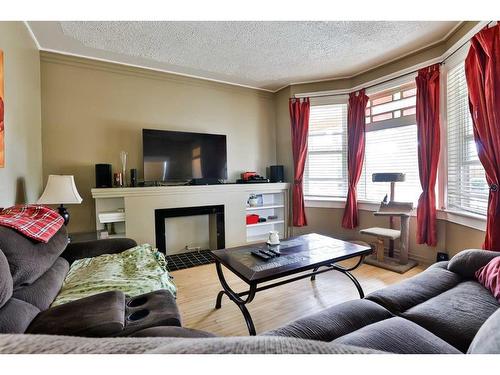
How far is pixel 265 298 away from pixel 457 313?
4.45 feet

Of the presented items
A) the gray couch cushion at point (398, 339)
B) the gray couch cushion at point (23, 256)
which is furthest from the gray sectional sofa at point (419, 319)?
the gray couch cushion at point (23, 256)

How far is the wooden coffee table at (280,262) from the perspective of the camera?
1.54 metres

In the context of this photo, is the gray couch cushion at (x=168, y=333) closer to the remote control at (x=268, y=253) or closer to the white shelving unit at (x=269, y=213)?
the remote control at (x=268, y=253)

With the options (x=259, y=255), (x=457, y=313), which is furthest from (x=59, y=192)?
(x=457, y=313)

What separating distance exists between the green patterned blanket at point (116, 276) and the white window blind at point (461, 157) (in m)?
2.88

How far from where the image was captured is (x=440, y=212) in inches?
105

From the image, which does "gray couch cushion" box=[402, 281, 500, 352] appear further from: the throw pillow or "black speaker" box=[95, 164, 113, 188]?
"black speaker" box=[95, 164, 113, 188]

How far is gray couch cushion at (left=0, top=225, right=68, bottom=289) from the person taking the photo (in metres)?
1.14

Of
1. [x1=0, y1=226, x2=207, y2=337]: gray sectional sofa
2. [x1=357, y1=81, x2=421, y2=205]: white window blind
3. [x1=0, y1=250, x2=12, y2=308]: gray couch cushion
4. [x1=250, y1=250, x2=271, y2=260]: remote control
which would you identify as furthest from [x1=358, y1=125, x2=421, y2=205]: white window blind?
[x1=0, y1=250, x2=12, y2=308]: gray couch cushion

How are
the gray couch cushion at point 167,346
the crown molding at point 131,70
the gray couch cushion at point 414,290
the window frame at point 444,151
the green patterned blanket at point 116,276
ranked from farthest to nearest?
the crown molding at point 131,70
the window frame at point 444,151
the green patterned blanket at point 116,276
the gray couch cushion at point 414,290
the gray couch cushion at point 167,346

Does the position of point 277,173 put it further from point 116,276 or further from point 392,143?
point 116,276

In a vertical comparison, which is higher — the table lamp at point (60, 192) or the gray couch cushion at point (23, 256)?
the table lamp at point (60, 192)

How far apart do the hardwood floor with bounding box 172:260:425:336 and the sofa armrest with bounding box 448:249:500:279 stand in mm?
839

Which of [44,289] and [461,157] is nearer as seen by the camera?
[44,289]
